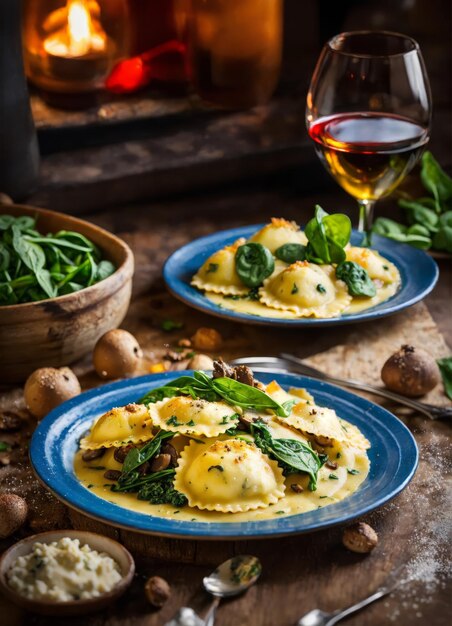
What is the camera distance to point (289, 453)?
2174 millimetres

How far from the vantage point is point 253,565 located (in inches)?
80.0

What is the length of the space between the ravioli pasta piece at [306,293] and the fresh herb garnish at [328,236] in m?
0.07

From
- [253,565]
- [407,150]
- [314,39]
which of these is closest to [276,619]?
[253,565]

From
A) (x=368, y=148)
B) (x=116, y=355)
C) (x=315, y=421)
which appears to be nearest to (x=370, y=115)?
(x=368, y=148)

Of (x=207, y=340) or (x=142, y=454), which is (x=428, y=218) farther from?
(x=142, y=454)

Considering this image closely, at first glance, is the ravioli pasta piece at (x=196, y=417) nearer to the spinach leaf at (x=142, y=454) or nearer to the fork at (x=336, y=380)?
the spinach leaf at (x=142, y=454)

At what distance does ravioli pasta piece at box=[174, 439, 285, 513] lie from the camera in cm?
210

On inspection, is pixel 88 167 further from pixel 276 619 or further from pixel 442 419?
pixel 276 619

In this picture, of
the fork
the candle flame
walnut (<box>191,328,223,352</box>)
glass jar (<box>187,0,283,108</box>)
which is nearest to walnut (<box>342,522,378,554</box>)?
the fork

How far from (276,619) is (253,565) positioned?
0.12 metres

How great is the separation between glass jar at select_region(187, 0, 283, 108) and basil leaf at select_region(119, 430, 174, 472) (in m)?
2.05

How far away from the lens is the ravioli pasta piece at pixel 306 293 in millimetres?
3004

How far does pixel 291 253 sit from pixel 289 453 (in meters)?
1.10

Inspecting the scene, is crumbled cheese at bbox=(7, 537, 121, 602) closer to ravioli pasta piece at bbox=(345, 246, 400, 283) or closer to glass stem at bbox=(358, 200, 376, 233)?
ravioli pasta piece at bbox=(345, 246, 400, 283)
